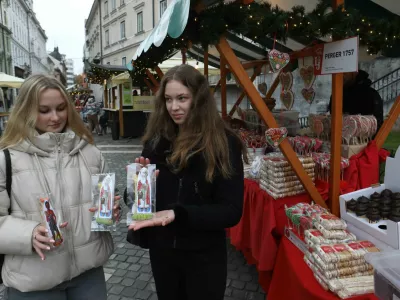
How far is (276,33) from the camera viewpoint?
2641 mm

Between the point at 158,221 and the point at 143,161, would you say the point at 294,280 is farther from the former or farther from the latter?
the point at 143,161

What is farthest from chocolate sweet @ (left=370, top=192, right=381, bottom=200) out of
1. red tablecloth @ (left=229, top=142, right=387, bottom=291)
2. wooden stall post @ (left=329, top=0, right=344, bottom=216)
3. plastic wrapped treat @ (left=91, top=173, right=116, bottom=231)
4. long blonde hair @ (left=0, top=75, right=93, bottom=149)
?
long blonde hair @ (left=0, top=75, right=93, bottom=149)

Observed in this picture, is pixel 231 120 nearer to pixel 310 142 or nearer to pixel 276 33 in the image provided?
pixel 310 142

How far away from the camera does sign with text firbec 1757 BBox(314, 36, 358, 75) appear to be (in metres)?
2.28

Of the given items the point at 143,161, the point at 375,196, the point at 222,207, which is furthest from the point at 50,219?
the point at 375,196

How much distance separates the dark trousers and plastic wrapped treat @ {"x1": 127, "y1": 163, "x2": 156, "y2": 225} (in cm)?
40

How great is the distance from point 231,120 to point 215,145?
4114mm

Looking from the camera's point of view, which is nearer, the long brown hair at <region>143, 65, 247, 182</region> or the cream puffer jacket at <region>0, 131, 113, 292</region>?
the cream puffer jacket at <region>0, 131, 113, 292</region>

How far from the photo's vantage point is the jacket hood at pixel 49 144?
148 centimetres

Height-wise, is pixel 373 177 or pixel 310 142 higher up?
pixel 310 142

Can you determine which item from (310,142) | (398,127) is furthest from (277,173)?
(398,127)

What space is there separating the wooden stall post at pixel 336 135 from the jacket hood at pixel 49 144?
75.5 inches

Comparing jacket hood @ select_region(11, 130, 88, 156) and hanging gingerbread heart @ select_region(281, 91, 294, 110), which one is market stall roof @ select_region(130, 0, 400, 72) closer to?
jacket hood @ select_region(11, 130, 88, 156)

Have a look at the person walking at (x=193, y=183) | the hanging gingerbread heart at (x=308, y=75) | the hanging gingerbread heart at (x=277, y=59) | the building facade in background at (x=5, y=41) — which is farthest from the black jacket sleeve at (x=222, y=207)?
the building facade in background at (x=5, y=41)
